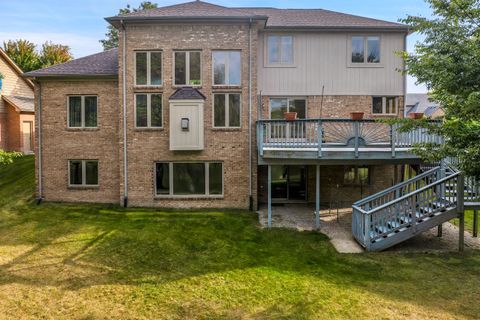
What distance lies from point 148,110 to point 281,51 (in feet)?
20.6

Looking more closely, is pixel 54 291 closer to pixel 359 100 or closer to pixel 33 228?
pixel 33 228

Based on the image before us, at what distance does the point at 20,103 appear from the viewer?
26203 millimetres

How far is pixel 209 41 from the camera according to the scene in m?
14.7

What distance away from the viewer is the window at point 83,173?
1592 cm

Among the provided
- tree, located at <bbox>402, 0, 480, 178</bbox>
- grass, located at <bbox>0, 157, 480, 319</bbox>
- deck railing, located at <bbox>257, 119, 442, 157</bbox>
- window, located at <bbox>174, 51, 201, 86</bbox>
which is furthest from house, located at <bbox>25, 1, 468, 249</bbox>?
tree, located at <bbox>402, 0, 480, 178</bbox>

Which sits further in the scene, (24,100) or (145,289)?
(24,100)

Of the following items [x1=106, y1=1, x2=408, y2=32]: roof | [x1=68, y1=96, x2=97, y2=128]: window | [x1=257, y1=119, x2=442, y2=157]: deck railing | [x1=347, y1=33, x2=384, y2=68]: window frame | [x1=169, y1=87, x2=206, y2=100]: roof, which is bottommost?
[x1=257, y1=119, x2=442, y2=157]: deck railing

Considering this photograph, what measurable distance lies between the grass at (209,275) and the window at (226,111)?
417 cm

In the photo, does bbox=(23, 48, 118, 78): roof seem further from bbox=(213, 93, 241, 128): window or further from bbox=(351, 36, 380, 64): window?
bbox=(351, 36, 380, 64): window

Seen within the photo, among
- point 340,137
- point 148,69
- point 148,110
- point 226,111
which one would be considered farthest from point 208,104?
point 340,137

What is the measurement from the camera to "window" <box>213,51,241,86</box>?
1489 cm

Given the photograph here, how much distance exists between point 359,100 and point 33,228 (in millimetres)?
13723

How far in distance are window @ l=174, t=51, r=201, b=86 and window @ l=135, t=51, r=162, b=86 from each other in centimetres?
74

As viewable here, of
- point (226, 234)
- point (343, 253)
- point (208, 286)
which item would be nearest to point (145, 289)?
point (208, 286)
